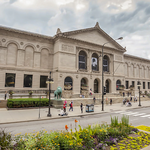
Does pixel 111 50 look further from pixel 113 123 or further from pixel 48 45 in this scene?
pixel 113 123

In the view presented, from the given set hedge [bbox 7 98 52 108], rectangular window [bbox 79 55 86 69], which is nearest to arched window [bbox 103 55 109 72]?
rectangular window [bbox 79 55 86 69]

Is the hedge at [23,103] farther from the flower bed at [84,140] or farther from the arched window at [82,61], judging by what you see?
the arched window at [82,61]

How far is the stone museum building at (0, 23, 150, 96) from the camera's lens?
3108 centimetres

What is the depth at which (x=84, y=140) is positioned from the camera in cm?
585

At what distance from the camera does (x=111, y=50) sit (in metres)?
44.8

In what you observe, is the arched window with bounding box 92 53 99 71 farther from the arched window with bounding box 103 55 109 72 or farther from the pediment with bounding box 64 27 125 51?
the pediment with bounding box 64 27 125 51

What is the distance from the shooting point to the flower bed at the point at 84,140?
4.99 metres

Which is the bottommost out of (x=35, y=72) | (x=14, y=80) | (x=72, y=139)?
(x=72, y=139)

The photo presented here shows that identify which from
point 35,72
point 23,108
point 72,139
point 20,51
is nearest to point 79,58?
point 35,72

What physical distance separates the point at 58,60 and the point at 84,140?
29014 mm

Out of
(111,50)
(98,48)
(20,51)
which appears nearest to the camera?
(20,51)

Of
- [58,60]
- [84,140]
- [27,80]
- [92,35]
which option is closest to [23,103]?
[27,80]

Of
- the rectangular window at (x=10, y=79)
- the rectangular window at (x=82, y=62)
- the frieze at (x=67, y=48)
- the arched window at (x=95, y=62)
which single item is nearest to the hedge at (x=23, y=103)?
the rectangular window at (x=10, y=79)

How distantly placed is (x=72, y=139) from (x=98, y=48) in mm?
38118
